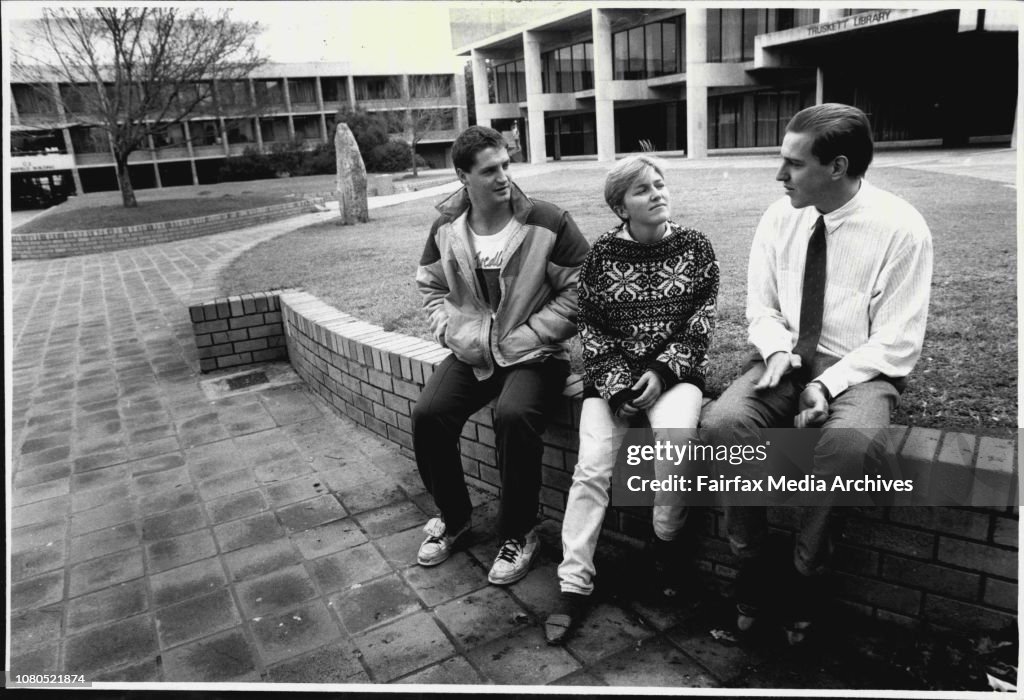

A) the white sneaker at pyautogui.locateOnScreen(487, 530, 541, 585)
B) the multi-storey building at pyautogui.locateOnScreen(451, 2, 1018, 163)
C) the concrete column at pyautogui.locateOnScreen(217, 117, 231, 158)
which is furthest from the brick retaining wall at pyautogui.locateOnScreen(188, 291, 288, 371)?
the concrete column at pyautogui.locateOnScreen(217, 117, 231, 158)

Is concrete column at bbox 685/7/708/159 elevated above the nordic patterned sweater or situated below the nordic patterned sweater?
above

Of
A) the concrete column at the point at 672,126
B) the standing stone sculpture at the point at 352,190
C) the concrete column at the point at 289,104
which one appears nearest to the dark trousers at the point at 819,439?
the concrete column at the point at 672,126

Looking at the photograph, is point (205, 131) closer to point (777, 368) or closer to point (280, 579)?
point (280, 579)

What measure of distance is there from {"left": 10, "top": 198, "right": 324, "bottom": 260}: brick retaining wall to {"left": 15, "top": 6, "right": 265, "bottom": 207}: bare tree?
3.42 metres

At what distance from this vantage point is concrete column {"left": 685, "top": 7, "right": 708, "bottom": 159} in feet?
10.2

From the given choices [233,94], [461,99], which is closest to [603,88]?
[461,99]

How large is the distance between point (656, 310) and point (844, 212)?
632 millimetres

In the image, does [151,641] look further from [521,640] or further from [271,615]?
[521,640]

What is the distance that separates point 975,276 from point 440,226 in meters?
2.59

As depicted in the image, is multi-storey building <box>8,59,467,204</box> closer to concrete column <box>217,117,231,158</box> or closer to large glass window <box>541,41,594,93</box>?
concrete column <box>217,117,231,158</box>

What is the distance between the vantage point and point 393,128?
50.6 ft

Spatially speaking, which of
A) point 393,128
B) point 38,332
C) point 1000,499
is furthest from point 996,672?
point 393,128

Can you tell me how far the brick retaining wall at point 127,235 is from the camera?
1349cm

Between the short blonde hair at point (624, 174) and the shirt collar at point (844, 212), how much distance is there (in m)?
0.54
